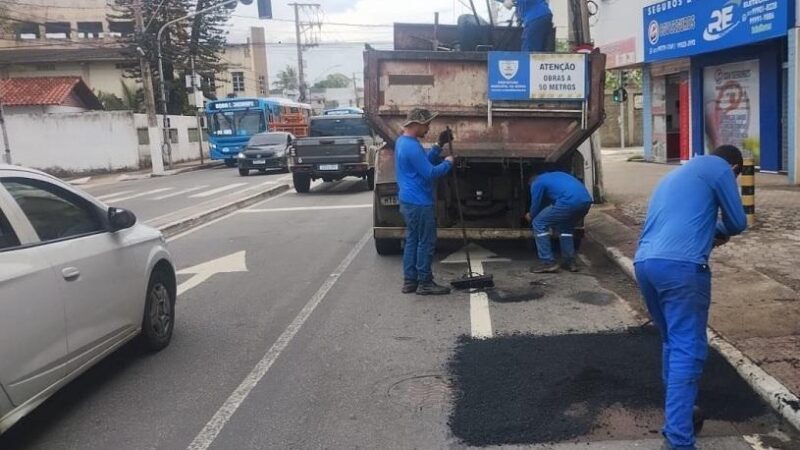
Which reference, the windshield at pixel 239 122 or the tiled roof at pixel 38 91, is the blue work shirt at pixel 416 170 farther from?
the tiled roof at pixel 38 91

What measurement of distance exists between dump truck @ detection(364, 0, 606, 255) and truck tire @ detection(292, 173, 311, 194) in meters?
10.2

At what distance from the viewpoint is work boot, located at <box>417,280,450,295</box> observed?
23.7 ft

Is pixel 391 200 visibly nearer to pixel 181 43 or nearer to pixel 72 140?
pixel 72 140

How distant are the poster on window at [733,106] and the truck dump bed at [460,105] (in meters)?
9.27

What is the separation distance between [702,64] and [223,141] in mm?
22944

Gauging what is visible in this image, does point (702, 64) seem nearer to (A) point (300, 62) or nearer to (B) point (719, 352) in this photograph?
(B) point (719, 352)

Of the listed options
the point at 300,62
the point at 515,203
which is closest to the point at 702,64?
the point at 515,203

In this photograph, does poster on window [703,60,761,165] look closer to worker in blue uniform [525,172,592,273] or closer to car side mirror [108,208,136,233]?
worker in blue uniform [525,172,592,273]

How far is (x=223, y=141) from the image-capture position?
113 ft

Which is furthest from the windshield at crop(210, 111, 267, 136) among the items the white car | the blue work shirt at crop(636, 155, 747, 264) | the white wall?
the blue work shirt at crop(636, 155, 747, 264)

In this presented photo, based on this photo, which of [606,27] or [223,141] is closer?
[606,27]

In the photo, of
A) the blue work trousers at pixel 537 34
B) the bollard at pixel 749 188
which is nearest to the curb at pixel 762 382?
the bollard at pixel 749 188

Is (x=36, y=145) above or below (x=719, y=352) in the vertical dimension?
above

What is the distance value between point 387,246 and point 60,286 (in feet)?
18.1
